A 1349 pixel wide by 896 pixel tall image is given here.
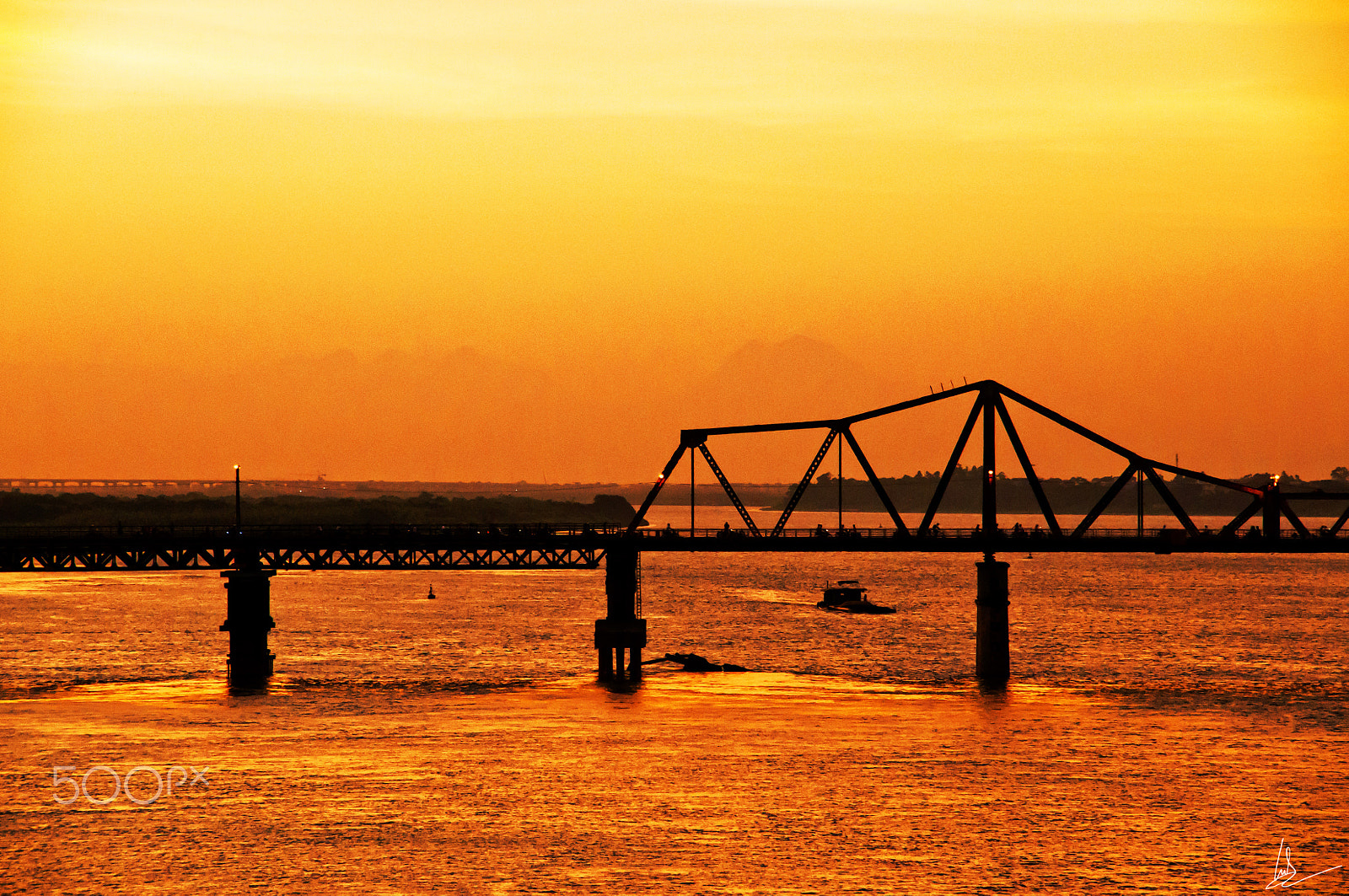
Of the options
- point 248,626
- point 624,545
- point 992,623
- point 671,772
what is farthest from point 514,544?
point 671,772

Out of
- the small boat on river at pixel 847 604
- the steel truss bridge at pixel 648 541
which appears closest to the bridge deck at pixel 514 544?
the steel truss bridge at pixel 648 541

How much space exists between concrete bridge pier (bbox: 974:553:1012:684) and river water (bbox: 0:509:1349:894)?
197 cm

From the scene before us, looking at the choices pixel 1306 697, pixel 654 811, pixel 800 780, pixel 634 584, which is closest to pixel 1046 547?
pixel 1306 697

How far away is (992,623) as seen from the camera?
91812mm

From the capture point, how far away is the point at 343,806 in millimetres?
54375

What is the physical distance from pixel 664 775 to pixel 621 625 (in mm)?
29530

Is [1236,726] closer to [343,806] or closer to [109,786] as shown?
[343,806]

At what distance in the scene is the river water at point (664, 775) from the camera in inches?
1841

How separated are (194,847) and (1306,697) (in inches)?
2762

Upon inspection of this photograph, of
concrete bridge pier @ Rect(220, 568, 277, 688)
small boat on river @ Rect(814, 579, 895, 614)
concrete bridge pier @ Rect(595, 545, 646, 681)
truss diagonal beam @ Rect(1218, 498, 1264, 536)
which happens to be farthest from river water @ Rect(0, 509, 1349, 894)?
small boat on river @ Rect(814, 579, 895, 614)

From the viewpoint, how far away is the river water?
46.8 metres

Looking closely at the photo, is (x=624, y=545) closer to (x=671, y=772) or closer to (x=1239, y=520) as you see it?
(x=671, y=772)

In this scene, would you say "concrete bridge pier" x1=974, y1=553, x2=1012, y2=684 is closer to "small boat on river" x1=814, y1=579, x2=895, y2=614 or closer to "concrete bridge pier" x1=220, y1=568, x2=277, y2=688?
"concrete bridge pier" x1=220, y1=568, x2=277, y2=688

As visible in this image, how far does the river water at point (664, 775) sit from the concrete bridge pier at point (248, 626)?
70.9 inches
